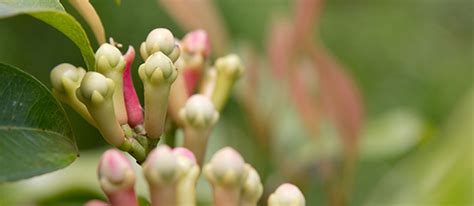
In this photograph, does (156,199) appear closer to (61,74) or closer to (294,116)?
(61,74)

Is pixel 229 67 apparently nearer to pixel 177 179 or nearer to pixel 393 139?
pixel 177 179

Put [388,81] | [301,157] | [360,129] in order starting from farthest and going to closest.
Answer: [388,81] < [301,157] < [360,129]

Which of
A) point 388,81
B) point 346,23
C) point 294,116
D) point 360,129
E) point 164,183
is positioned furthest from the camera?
point 346,23

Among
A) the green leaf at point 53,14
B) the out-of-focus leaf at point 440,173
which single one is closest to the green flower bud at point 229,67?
the green leaf at point 53,14

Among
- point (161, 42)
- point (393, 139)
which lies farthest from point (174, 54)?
point (393, 139)

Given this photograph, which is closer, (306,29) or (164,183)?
(164,183)

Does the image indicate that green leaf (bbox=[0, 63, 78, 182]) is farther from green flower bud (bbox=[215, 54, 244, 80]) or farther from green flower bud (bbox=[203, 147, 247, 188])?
green flower bud (bbox=[215, 54, 244, 80])

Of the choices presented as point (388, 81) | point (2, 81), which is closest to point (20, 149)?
point (2, 81)
